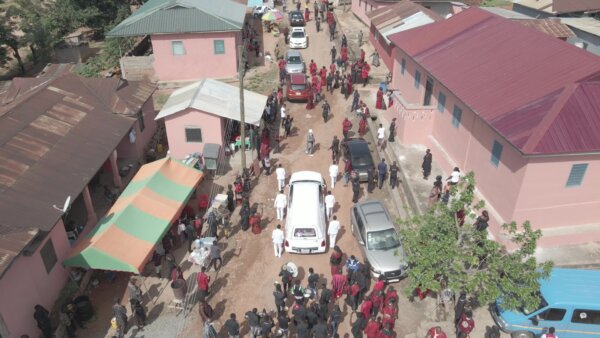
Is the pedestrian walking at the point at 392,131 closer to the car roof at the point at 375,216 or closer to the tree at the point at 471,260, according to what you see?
the car roof at the point at 375,216

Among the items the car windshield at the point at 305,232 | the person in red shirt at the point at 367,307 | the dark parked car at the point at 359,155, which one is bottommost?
the person in red shirt at the point at 367,307

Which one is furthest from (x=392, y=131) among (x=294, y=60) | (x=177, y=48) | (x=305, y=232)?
(x=177, y=48)

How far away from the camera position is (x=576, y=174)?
51.6 feet

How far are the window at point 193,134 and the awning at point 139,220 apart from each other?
143 inches

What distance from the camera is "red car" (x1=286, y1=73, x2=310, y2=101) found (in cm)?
2878

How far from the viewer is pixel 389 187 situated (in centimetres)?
2066

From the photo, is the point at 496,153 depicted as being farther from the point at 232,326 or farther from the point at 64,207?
the point at 64,207

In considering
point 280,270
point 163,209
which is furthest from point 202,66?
point 280,270

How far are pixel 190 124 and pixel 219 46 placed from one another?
11359 millimetres

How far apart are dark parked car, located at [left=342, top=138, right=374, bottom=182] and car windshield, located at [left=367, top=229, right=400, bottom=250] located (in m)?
4.92

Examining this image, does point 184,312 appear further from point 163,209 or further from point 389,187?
point 389,187

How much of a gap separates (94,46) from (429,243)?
4434 cm

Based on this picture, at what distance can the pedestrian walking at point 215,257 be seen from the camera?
1628cm

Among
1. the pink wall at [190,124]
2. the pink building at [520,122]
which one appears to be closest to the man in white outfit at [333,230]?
the pink building at [520,122]
